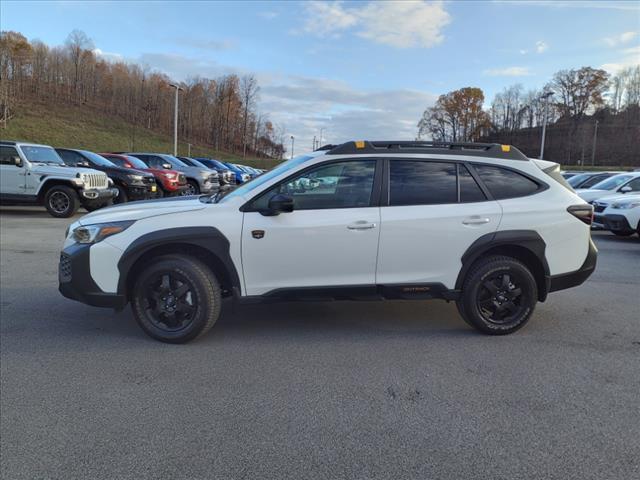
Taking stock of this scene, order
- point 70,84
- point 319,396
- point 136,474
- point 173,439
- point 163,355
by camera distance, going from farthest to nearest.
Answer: point 70,84
point 163,355
point 319,396
point 173,439
point 136,474

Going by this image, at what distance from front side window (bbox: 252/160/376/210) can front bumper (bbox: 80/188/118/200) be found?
1036 cm

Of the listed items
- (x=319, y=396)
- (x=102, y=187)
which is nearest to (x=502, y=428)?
(x=319, y=396)

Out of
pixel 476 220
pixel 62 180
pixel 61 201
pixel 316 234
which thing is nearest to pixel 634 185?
pixel 476 220

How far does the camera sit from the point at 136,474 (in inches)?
98.2

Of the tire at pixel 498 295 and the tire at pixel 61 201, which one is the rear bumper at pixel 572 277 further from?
the tire at pixel 61 201

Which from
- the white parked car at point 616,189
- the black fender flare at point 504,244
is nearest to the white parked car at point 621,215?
the white parked car at point 616,189

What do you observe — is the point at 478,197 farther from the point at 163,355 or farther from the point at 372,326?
the point at 163,355

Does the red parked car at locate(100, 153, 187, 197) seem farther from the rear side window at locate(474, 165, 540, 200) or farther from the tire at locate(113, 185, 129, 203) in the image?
the rear side window at locate(474, 165, 540, 200)

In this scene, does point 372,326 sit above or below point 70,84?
below

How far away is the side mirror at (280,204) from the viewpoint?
13.3 ft

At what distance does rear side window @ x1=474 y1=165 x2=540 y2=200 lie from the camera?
4590 mm

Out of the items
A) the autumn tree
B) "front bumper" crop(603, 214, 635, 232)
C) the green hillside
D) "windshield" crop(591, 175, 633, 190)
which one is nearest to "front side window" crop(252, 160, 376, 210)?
"front bumper" crop(603, 214, 635, 232)

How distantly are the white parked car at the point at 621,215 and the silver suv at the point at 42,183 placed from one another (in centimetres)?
1273

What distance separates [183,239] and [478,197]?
2.71 metres
